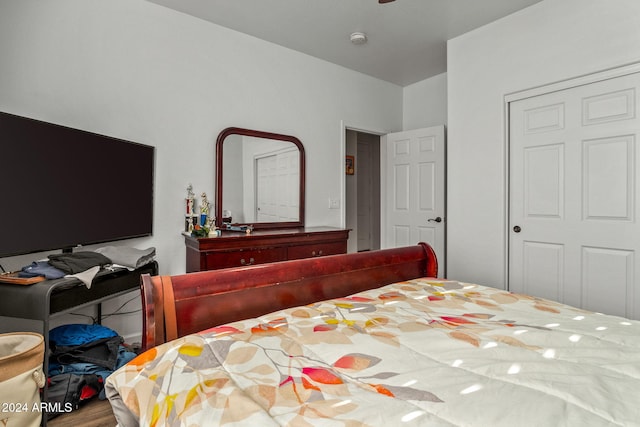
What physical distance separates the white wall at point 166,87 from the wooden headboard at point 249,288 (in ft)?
5.69

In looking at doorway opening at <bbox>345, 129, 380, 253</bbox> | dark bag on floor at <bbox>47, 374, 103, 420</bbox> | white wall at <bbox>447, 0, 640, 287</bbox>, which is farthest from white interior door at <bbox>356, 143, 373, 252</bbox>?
dark bag on floor at <bbox>47, 374, 103, 420</bbox>

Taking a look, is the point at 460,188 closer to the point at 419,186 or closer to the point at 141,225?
the point at 419,186

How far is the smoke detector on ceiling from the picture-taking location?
10.9ft

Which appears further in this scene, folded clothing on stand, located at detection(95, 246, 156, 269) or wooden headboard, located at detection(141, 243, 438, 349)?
folded clothing on stand, located at detection(95, 246, 156, 269)

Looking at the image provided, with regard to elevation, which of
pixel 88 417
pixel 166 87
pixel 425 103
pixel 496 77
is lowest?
pixel 88 417

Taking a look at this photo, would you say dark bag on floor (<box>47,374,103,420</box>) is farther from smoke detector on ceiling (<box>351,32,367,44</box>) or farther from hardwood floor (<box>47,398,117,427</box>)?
smoke detector on ceiling (<box>351,32,367,44</box>)

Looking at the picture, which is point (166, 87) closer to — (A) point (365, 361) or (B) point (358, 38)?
(B) point (358, 38)

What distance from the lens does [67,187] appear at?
6.79ft

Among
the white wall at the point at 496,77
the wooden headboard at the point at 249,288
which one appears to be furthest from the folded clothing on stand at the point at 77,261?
the white wall at the point at 496,77

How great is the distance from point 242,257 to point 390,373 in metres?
2.01

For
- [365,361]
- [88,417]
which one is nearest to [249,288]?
[365,361]

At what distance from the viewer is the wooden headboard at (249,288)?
1.21 meters

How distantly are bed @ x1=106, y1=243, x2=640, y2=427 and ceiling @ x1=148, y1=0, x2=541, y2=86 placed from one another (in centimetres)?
237

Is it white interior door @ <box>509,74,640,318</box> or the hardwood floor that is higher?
white interior door @ <box>509,74,640,318</box>
